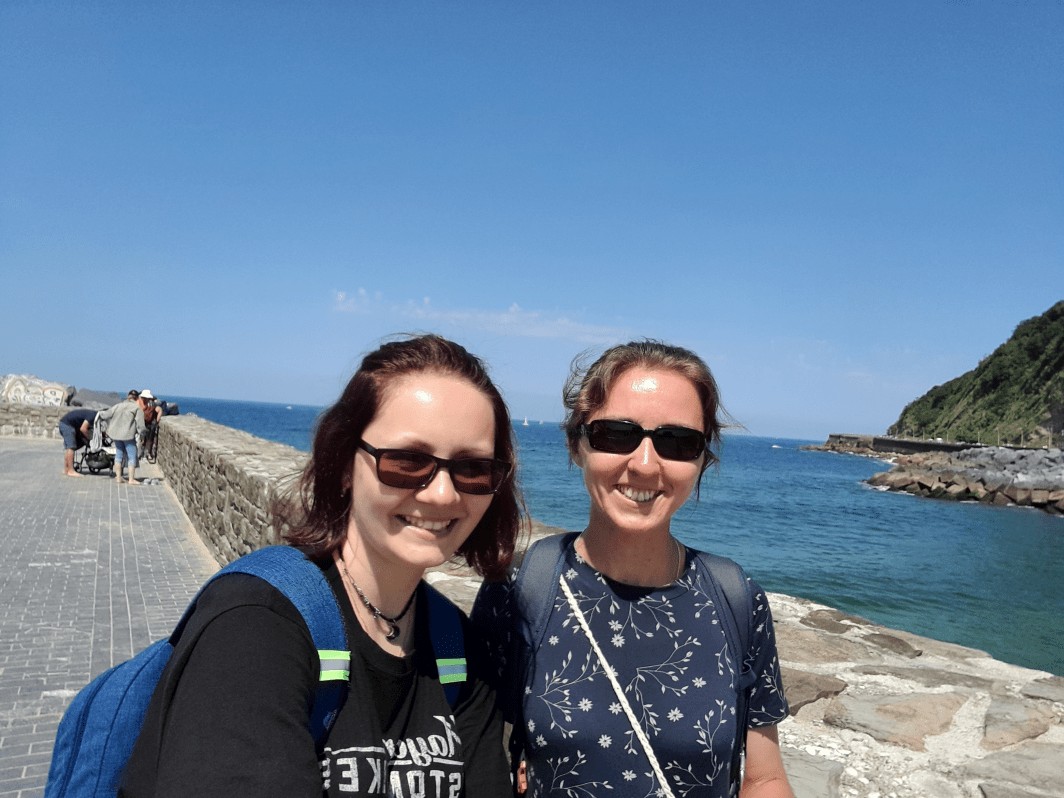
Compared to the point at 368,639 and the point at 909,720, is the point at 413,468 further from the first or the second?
the point at 909,720

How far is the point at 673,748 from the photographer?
1.63 meters

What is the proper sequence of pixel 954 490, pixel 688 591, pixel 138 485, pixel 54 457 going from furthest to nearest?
pixel 954 490
pixel 54 457
pixel 138 485
pixel 688 591

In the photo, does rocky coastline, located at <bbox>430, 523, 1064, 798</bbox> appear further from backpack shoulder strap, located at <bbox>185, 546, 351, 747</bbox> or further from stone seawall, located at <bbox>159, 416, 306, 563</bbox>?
stone seawall, located at <bbox>159, 416, 306, 563</bbox>

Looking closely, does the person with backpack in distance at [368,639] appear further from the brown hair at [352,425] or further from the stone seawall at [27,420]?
the stone seawall at [27,420]

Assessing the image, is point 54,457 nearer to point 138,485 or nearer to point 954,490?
point 138,485

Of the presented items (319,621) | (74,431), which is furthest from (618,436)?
(74,431)

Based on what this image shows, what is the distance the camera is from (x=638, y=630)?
177cm

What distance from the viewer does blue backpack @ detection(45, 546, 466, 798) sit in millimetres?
1163

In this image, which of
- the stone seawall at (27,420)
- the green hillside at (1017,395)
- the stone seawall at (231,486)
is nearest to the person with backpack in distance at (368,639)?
the stone seawall at (231,486)

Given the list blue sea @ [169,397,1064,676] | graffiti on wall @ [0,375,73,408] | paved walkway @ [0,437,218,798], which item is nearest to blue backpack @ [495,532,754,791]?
blue sea @ [169,397,1064,676]

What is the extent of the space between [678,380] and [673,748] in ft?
2.94

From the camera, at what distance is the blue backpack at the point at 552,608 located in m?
1.75

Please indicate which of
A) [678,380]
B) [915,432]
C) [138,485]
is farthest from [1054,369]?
[678,380]

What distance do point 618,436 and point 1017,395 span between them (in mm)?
76972
